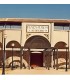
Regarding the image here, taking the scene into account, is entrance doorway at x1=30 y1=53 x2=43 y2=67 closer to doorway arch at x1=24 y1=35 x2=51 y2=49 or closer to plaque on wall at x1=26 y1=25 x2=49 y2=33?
doorway arch at x1=24 y1=35 x2=51 y2=49

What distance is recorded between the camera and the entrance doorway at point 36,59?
4175cm

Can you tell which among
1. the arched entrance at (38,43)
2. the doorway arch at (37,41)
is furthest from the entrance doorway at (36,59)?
the doorway arch at (37,41)

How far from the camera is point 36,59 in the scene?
140 ft

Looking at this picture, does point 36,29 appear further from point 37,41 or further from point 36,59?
point 36,59

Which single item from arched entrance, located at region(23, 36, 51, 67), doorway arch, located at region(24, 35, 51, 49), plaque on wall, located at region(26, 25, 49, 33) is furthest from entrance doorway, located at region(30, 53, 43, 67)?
plaque on wall, located at region(26, 25, 49, 33)

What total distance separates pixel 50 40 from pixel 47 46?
2.88ft

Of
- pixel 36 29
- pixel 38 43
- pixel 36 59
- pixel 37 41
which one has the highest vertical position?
pixel 36 29

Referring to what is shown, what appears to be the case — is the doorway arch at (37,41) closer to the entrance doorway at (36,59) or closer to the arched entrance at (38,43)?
the arched entrance at (38,43)

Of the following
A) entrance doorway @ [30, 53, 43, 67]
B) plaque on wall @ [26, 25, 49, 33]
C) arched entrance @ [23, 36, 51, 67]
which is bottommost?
entrance doorway @ [30, 53, 43, 67]

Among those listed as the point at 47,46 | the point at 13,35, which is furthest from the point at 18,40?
the point at 47,46

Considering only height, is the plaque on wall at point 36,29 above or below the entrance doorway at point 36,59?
above

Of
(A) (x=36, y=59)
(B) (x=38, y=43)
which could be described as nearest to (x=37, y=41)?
(B) (x=38, y=43)

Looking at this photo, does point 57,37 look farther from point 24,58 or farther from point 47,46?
point 24,58

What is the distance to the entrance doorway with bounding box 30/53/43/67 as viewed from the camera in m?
41.8
